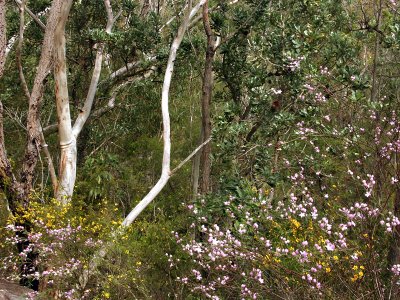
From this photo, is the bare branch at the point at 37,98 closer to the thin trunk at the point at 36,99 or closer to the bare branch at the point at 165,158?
the thin trunk at the point at 36,99

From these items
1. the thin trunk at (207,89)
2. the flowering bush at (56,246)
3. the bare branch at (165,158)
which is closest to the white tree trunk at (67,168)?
the flowering bush at (56,246)

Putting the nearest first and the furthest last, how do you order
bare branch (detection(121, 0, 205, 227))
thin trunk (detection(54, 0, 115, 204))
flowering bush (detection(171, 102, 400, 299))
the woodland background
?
1. flowering bush (detection(171, 102, 400, 299))
2. the woodland background
3. thin trunk (detection(54, 0, 115, 204))
4. bare branch (detection(121, 0, 205, 227))

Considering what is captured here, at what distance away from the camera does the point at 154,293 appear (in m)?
6.61

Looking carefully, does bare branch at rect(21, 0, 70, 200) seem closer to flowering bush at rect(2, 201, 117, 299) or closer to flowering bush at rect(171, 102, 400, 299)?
flowering bush at rect(2, 201, 117, 299)

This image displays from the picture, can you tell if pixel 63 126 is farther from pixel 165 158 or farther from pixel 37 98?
pixel 165 158

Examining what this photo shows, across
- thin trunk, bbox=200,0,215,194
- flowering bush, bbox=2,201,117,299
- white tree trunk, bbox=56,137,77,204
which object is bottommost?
flowering bush, bbox=2,201,117,299

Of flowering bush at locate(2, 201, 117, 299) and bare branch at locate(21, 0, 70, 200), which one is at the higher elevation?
bare branch at locate(21, 0, 70, 200)

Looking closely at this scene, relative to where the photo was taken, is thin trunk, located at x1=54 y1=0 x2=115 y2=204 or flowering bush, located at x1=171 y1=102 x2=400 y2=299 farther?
thin trunk, located at x1=54 y1=0 x2=115 y2=204

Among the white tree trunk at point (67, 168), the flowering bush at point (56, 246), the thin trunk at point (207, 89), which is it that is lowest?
the flowering bush at point (56, 246)

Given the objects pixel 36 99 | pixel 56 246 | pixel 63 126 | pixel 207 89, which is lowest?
pixel 56 246

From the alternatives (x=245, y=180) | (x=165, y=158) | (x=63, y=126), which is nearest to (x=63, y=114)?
(x=63, y=126)

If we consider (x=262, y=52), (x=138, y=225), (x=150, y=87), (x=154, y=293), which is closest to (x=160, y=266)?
(x=154, y=293)

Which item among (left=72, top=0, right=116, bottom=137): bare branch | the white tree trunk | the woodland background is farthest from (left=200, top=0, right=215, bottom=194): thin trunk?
the white tree trunk

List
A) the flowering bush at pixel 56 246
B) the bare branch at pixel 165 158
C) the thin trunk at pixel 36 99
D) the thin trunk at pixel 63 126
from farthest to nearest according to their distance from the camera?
1. the bare branch at pixel 165 158
2. the thin trunk at pixel 63 126
3. the thin trunk at pixel 36 99
4. the flowering bush at pixel 56 246
